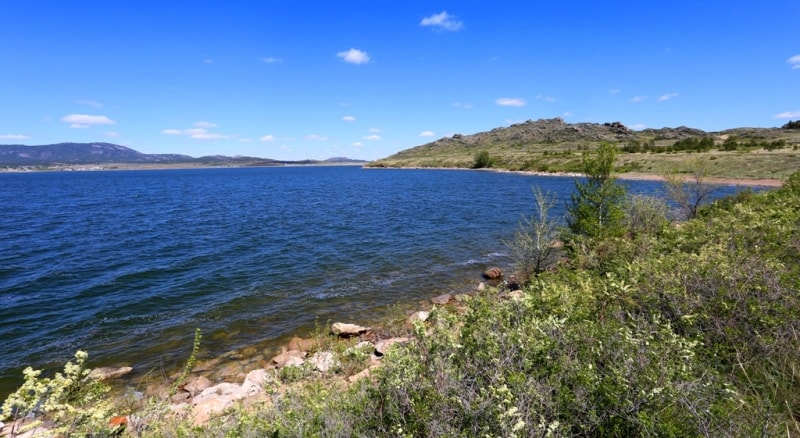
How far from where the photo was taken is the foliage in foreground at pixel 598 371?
511 cm

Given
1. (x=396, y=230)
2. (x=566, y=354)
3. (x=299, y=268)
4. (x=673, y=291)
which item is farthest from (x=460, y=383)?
(x=396, y=230)

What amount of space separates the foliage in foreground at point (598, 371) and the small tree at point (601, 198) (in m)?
13.1

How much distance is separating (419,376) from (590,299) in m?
5.21

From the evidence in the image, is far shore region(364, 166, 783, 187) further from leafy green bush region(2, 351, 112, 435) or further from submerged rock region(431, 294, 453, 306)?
leafy green bush region(2, 351, 112, 435)

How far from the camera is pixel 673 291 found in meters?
7.97

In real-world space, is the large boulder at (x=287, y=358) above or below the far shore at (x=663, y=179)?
below

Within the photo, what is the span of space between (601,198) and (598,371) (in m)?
18.9

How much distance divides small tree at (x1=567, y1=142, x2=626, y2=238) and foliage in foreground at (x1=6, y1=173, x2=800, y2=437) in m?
13.1

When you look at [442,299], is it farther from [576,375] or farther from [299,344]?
[576,375]

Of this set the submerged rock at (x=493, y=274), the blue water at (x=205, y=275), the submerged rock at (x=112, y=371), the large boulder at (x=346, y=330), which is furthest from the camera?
the submerged rock at (x=493, y=274)

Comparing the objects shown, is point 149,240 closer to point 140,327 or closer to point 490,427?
point 140,327

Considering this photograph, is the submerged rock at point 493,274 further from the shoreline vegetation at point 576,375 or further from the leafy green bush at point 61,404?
the leafy green bush at point 61,404

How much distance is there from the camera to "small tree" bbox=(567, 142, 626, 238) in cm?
2181

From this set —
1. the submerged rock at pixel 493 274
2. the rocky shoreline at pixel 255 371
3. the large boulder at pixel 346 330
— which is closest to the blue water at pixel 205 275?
the submerged rock at pixel 493 274
